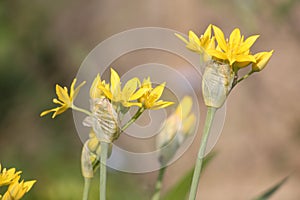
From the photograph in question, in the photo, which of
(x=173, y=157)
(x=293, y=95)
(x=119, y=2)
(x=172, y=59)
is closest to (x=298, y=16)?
(x=293, y=95)

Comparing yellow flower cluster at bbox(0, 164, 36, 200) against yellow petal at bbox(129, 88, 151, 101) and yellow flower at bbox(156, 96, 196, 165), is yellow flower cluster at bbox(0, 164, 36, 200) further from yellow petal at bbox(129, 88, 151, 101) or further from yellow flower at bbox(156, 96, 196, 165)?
yellow flower at bbox(156, 96, 196, 165)

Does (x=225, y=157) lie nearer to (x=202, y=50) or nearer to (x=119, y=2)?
(x=119, y=2)

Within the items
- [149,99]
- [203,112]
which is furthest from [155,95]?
[203,112]

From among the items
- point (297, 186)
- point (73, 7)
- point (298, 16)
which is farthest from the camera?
point (73, 7)

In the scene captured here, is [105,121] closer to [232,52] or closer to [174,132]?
[232,52]

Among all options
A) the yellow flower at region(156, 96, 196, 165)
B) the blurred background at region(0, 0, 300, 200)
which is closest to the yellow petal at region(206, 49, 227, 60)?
Result: the yellow flower at region(156, 96, 196, 165)

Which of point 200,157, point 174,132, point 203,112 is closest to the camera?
point 200,157

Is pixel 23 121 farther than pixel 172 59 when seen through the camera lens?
No
